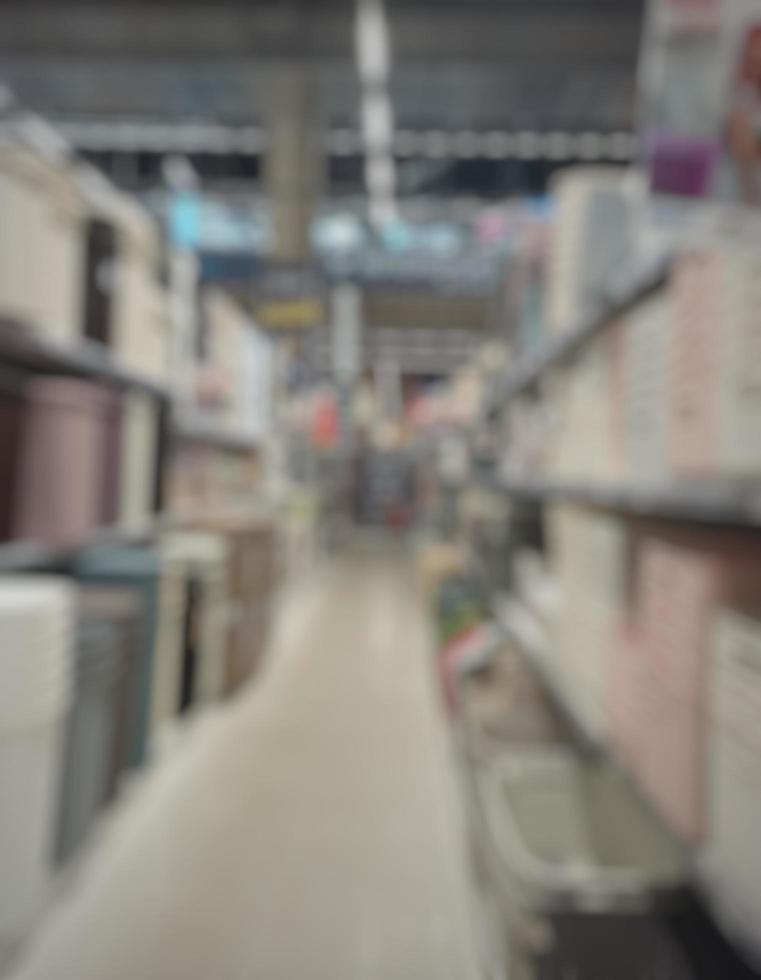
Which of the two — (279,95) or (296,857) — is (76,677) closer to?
(296,857)

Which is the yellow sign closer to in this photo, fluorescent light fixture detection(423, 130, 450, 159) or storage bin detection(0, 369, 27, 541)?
fluorescent light fixture detection(423, 130, 450, 159)

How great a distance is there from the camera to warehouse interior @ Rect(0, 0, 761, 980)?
3.60ft

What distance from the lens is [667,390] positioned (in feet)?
4.22

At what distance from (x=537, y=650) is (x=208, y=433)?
2.45 meters

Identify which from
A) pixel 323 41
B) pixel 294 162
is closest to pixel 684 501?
pixel 323 41

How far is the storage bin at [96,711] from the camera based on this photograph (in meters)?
1.71

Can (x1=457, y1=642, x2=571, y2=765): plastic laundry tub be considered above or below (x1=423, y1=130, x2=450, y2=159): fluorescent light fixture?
below

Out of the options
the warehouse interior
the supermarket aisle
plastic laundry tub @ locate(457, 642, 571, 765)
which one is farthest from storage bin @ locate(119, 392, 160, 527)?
plastic laundry tub @ locate(457, 642, 571, 765)

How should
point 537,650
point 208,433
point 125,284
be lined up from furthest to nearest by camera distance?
point 208,433 → point 125,284 → point 537,650

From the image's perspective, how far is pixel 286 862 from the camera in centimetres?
211

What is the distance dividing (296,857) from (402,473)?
12.7m

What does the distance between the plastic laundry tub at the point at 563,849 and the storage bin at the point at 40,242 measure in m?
1.68

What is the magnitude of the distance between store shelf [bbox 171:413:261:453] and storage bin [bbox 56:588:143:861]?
152 centimetres

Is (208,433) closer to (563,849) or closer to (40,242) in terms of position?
(40,242)
